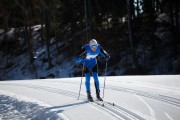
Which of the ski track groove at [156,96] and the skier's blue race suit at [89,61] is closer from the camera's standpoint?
the ski track groove at [156,96]

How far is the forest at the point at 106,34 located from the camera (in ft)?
93.1

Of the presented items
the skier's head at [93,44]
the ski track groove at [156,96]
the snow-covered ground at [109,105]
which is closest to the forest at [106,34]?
the ski track groove at [156,96]

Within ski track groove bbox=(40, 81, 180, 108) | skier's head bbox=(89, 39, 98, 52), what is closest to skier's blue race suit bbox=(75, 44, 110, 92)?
skier's head bbox=(89, 39, 98, 52)

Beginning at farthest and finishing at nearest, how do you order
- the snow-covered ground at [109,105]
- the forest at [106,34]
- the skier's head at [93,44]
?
the forest at [106,34]
the skier's head at [93,44]
the snow-covered ground at [109,105]

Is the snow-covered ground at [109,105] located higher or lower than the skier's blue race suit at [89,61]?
lower

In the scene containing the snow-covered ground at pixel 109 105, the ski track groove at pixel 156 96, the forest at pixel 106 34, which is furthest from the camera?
the forest at pixel 106 34

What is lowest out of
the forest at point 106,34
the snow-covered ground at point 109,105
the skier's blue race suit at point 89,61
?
the snow-covered ground at point 109,105

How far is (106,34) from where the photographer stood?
33.7m

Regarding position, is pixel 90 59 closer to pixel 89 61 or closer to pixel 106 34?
pixel 89 61

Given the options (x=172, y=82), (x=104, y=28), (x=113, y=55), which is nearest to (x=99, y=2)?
(x=104, y=28)

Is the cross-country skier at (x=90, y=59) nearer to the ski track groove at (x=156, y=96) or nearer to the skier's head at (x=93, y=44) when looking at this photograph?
the skier's head at (x=93, y=44)

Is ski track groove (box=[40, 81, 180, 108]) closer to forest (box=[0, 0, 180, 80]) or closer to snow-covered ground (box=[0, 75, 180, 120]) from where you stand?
snow-covered ground (box=[0, 75, 180, 120])

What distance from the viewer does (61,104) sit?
9500 millimetres

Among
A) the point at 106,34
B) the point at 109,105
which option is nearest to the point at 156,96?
the point at 109,105
